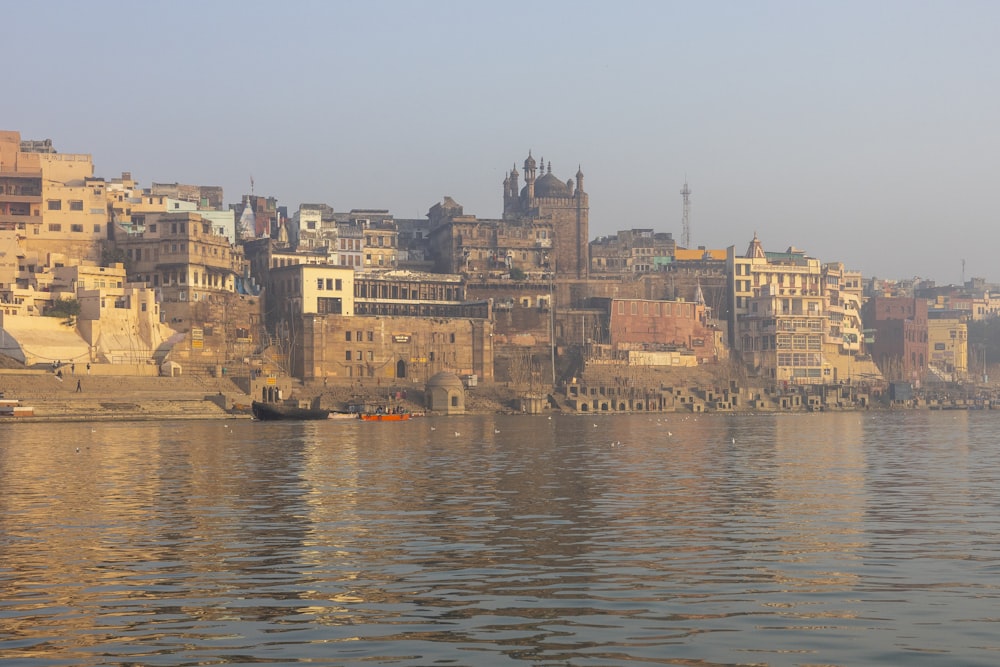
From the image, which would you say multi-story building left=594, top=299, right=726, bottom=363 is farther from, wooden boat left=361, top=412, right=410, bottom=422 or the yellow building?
the yellow building

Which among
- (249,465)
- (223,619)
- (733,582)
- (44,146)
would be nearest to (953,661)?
(733,582)

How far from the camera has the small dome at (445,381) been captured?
393 ft

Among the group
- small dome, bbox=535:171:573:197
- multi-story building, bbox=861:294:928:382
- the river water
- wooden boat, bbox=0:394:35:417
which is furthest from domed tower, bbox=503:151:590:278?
the river water

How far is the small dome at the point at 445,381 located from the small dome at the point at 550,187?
45901mm

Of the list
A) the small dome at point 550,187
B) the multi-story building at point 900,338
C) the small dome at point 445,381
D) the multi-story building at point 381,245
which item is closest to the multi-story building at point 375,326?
the small dome at point 445,381

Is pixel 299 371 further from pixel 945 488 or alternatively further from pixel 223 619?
pixel 223 619

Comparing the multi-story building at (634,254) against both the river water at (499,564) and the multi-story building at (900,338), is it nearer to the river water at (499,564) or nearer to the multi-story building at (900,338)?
the multi-story building at (900,338)

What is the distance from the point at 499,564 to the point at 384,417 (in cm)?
8568

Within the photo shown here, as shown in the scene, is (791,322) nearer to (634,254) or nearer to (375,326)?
(634,254)

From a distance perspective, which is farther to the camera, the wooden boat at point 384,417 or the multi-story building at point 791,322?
the multi-story building at point 791,322

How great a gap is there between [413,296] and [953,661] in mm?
121717

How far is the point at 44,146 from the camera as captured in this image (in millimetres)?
138000

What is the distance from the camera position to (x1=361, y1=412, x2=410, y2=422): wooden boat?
105 meters

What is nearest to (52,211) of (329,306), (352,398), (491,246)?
(329,306)
